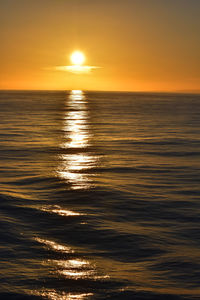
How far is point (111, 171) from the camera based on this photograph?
23.2 m

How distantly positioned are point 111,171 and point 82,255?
1178 cm

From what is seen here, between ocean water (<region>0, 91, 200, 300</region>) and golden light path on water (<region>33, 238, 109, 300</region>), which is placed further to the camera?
ocean water (<region>0, 91, 200, 300</region>)

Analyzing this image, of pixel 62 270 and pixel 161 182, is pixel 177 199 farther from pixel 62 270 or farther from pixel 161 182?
pixel 62 270

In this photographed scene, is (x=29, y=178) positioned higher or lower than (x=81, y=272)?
higher

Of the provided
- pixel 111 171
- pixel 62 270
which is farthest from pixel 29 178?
pixel 62 270

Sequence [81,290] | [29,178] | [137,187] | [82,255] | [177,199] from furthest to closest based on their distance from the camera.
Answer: [29,178]
[137,187]
[177,199]
[82,255]
[81,290]

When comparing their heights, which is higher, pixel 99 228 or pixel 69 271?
pixel 99 228

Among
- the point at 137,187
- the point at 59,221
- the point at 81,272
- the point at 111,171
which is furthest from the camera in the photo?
the point at 111,171

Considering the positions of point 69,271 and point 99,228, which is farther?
point 99,228

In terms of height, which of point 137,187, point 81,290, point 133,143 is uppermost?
point 133,143

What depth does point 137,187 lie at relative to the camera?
19547 mm

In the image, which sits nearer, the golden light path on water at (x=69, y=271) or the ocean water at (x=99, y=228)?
the golden light path on water at (x=69, y=271)

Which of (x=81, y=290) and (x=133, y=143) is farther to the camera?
(x=133, y=143)

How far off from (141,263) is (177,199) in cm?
674
